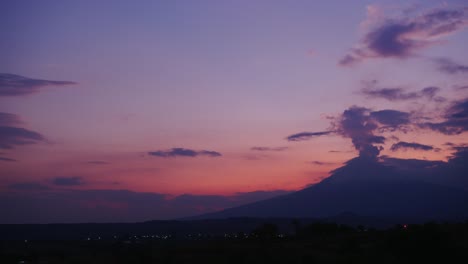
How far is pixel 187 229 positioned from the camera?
532 ft

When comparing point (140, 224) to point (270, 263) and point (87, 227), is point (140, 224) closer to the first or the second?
point (87, 227)

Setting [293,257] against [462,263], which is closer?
[462,263]

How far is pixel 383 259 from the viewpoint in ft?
114

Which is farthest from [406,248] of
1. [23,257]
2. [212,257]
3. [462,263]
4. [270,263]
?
[23,257]

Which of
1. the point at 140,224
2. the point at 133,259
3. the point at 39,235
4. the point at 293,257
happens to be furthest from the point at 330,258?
the point at 140,224

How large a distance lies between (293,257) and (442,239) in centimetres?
1084

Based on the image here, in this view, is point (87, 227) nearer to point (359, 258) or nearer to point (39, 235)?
point (39, 235)

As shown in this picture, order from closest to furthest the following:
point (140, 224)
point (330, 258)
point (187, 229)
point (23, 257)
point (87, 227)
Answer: point (330, 258) → point (23, 257) → point (87, 227) → point (187, 229) → point (140, 224)

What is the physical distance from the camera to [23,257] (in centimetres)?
4122

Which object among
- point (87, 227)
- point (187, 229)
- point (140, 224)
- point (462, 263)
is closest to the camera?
point (462, 263)

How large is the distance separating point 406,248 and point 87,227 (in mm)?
124595

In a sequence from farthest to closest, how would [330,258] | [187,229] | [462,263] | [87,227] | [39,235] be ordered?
[187,229] → [87,227] → [39,235] → [330,258] → [462,263]

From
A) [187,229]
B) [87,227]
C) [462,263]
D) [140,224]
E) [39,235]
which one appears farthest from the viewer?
[140,224]

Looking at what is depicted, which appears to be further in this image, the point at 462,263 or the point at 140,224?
the point at 140,224
